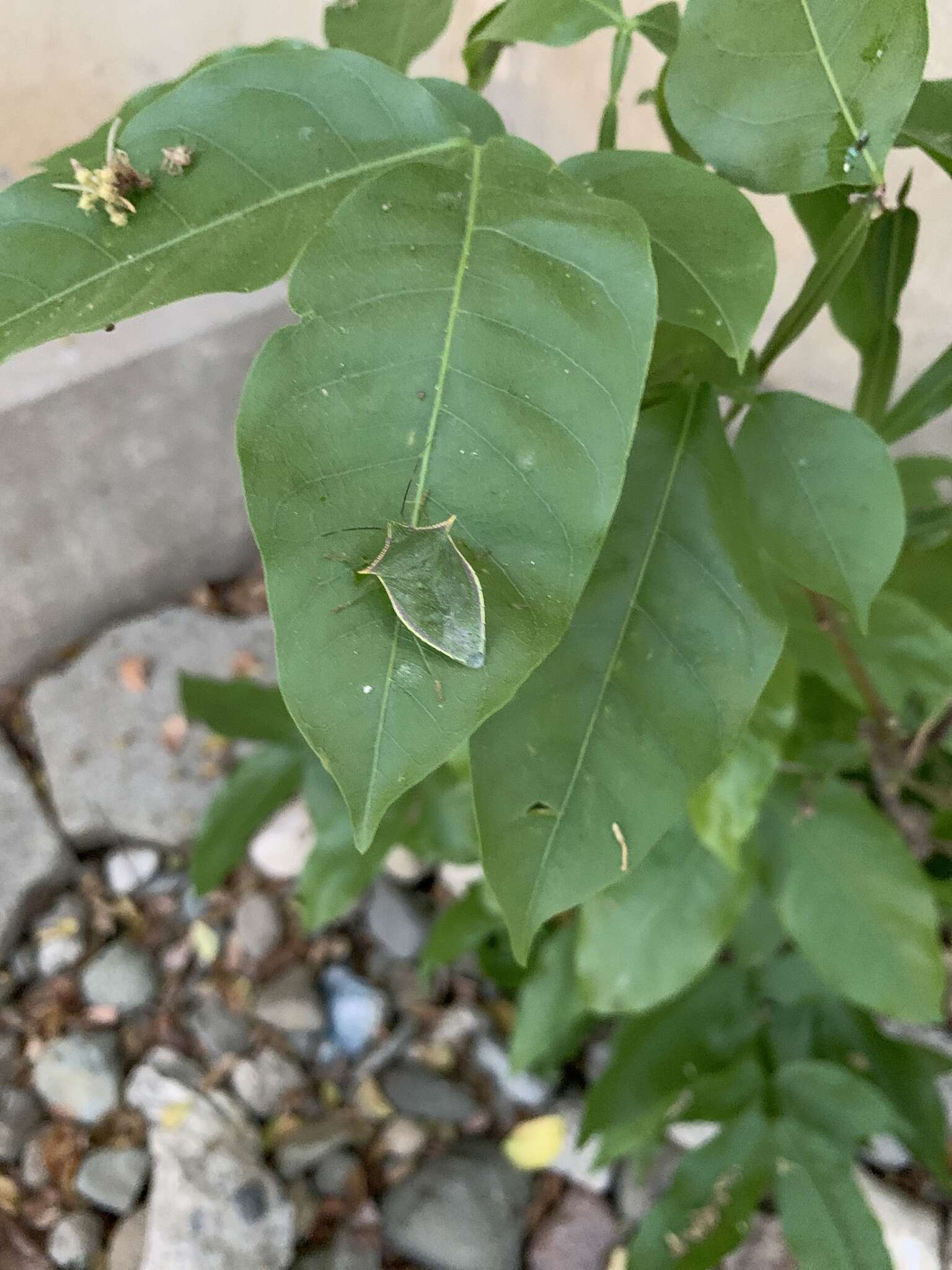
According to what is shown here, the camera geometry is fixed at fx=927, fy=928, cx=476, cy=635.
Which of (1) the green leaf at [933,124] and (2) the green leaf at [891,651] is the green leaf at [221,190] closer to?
(1) the green leaf at [933,124]

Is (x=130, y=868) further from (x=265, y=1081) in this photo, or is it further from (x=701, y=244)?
(x=701, y=244)

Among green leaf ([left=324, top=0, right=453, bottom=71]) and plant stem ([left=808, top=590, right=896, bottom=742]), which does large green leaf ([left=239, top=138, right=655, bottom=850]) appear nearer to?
green leaf ([left=324, top=0, right=453, bottom=71])

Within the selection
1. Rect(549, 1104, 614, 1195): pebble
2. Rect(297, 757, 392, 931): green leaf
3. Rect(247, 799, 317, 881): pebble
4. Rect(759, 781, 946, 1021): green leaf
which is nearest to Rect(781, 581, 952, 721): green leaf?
Rect(759, 781, 946, 1021): green leaf

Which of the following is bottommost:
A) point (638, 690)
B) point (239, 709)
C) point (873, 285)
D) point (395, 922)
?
point (395, 922)

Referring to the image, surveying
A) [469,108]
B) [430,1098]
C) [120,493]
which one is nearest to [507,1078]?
[430,1098]

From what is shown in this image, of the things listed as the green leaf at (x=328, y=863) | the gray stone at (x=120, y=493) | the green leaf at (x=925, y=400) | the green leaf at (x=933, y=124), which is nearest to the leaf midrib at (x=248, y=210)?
the green leaf at (x=933, y=124)

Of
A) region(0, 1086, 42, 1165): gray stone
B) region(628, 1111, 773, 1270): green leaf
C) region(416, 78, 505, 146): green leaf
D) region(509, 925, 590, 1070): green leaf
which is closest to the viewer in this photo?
region(416, 78, 505, 146): green leaf
